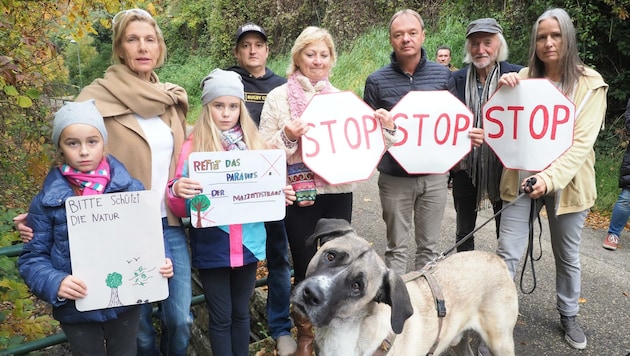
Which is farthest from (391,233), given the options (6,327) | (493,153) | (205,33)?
(205,33)

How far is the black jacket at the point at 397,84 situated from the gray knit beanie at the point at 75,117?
7.56ft

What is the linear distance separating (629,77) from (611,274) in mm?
6353

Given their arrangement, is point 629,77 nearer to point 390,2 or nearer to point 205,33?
point 390,2

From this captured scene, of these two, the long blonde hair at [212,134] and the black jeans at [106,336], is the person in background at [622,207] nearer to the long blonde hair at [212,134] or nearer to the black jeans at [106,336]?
the long blonde hair at [212,134]

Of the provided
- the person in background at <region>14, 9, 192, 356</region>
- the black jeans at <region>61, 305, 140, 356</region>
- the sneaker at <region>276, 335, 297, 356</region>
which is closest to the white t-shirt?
the person in background at <region>14, 9, 192, 356</region>

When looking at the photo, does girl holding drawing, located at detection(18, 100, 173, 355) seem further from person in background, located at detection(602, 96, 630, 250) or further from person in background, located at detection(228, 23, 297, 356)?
person in background, located at detection(602, 96, 630, 250)

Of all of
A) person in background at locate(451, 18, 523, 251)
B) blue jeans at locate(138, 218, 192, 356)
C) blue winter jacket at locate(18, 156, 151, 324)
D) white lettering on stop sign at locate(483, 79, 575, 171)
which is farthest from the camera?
person in background at locate(451, 18, 523, 251)

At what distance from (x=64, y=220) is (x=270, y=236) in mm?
1622

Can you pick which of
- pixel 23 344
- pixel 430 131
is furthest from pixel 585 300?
pixel 23 344

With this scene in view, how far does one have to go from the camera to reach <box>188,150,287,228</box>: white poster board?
278cm

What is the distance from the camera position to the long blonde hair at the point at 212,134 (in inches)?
114

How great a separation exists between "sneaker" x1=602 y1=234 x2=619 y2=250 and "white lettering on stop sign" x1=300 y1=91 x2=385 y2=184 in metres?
5.09

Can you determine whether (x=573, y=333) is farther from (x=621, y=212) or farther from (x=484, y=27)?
(x=621, y=212)

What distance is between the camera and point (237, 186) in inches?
114
